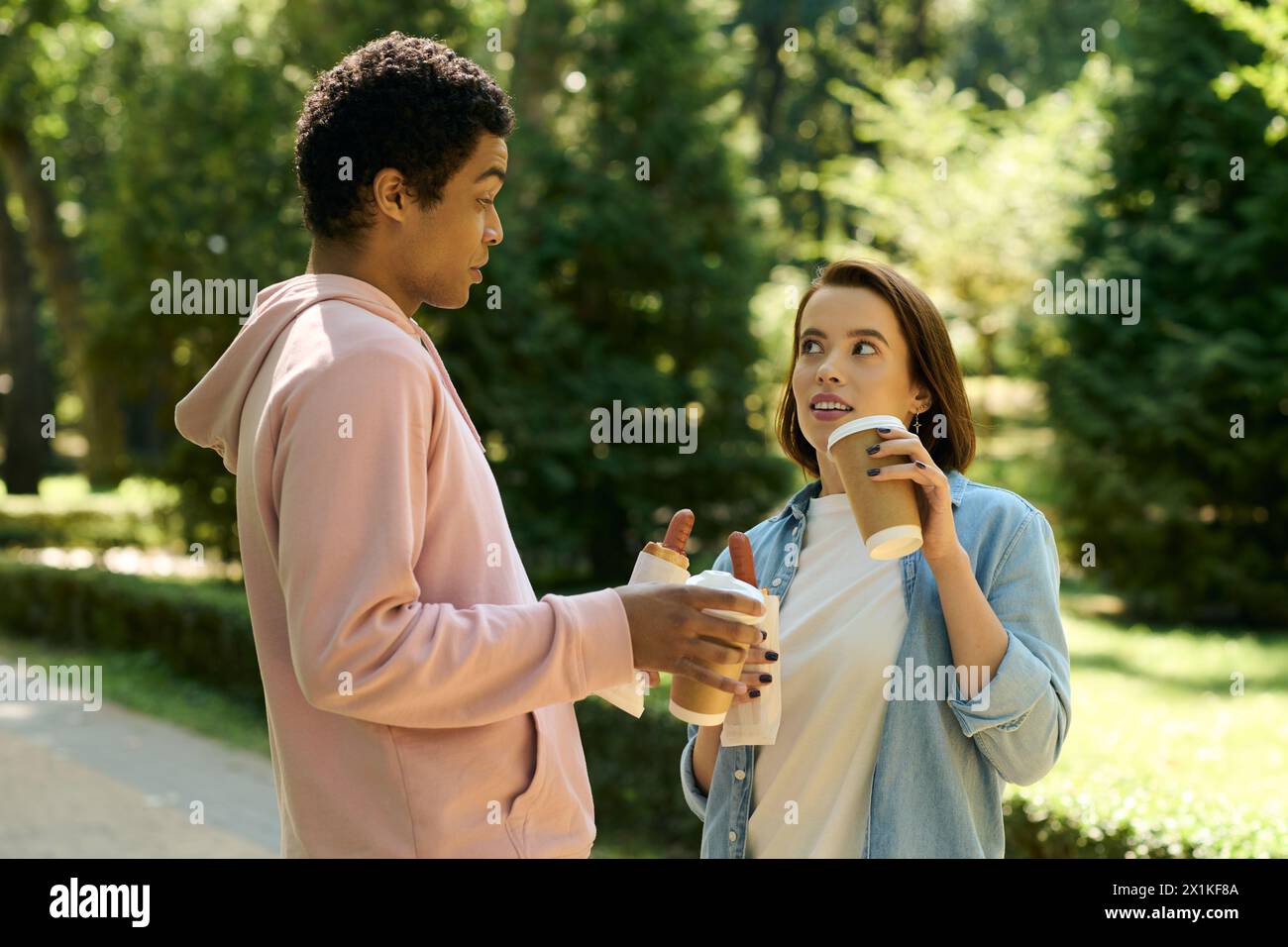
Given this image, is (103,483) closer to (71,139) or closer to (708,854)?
(71,139)

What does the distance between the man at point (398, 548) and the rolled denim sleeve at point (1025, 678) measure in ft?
2.13

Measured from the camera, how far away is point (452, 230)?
2059 millimetres

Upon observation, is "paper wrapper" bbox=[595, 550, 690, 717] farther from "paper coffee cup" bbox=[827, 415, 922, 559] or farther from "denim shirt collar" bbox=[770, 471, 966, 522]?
"denim shirt collar" bbox=[770, 471, 966, 522]

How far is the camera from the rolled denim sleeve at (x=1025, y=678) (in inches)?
91.4

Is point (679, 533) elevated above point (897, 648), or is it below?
above

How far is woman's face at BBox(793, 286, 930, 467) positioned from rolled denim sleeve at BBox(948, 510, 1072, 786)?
0.38 metres

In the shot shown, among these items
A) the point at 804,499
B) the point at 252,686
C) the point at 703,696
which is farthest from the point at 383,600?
the point at 252,686

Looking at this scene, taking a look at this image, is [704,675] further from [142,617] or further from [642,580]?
[142,617]

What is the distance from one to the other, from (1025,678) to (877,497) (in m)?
0.43

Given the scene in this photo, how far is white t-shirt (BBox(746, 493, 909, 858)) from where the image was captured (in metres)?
2.47

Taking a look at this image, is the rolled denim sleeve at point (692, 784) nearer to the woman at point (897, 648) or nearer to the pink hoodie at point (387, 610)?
the woman at point (897, 648)

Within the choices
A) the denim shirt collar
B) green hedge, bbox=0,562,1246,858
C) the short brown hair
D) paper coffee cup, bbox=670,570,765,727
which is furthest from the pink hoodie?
green hedge, bbox=0,562,1246,858

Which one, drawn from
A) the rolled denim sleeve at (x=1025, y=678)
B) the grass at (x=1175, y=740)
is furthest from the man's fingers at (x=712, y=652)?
the grass at (x=1175, y=740)

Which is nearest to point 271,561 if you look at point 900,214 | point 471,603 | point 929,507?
point 471,603
